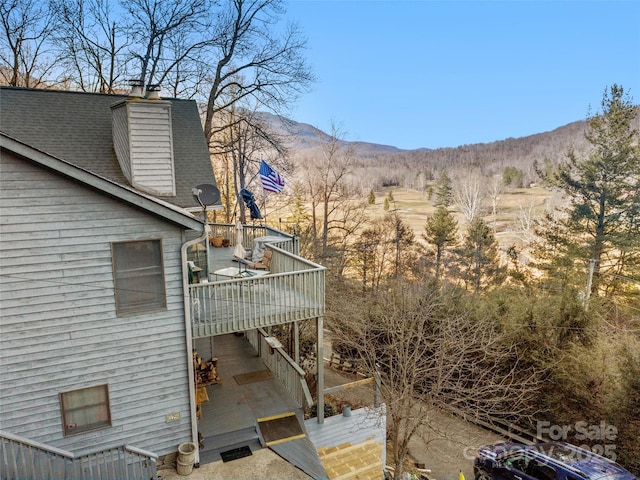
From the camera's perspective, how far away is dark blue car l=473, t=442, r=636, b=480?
8.80m

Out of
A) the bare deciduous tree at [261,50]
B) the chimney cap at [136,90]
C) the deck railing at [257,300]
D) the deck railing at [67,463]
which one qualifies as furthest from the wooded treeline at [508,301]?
the chimney cap at [136,90]

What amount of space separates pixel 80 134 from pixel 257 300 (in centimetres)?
612

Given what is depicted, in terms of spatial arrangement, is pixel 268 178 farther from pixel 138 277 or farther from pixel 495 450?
pixel 495 450

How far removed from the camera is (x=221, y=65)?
2188cm

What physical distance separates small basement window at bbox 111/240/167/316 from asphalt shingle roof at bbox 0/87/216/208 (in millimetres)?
2498

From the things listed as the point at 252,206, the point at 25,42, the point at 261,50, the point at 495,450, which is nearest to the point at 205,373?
the point at 252,206

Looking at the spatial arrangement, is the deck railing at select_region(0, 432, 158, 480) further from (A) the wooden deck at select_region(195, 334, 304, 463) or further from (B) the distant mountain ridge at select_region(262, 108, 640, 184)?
(B) the distant mountain ridge at select_region(262, 108, 640, 184)

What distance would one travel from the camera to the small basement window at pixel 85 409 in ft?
22.9

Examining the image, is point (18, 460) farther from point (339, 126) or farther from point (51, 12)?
point (339, 126)

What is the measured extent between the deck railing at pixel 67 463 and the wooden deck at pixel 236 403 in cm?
125

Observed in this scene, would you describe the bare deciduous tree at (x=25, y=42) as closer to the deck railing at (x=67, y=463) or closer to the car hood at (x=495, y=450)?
the deck railing at (x=67, y=463)

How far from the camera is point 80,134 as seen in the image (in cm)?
985

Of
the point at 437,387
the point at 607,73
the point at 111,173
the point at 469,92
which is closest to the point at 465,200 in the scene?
the point at 607,73

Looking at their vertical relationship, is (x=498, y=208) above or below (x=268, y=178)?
below
